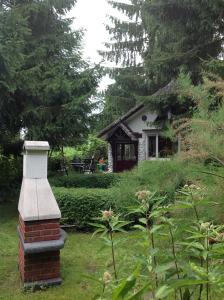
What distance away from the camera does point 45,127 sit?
29.4 ft

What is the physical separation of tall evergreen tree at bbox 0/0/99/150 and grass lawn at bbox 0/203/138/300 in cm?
309

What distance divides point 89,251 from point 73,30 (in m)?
8.07

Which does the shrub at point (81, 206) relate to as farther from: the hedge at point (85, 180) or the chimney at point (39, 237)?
the chimney at point (39, 237)

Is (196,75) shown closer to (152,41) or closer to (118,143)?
(118,143)

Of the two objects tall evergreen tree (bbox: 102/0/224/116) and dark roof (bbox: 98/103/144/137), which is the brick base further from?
dark roof (bbox: 98/103/144/137)

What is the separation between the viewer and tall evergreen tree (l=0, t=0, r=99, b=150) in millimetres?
7680

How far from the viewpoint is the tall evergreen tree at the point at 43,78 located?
7680 mm

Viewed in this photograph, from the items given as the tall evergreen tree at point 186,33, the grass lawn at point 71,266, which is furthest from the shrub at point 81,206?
the tall evergreen tree at point 186,33

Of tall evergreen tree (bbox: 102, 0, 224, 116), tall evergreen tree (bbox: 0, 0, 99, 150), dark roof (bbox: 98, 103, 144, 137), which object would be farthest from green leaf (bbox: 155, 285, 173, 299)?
dark roof (bbox: 98, 103, 144, 137)

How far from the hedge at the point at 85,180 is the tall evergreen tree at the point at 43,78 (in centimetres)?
111

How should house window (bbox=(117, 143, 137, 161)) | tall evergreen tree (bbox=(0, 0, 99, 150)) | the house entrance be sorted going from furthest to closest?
house window (bbox=(117, 143, 137, 161)), the house entrance, tall evergreen tree (bbox=(0, 0, 99, 150))

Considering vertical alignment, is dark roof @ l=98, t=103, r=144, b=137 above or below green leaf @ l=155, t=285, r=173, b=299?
above

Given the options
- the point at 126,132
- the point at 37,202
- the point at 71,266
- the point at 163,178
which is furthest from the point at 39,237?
the point at 126,132

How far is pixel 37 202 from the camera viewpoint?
401 cm
